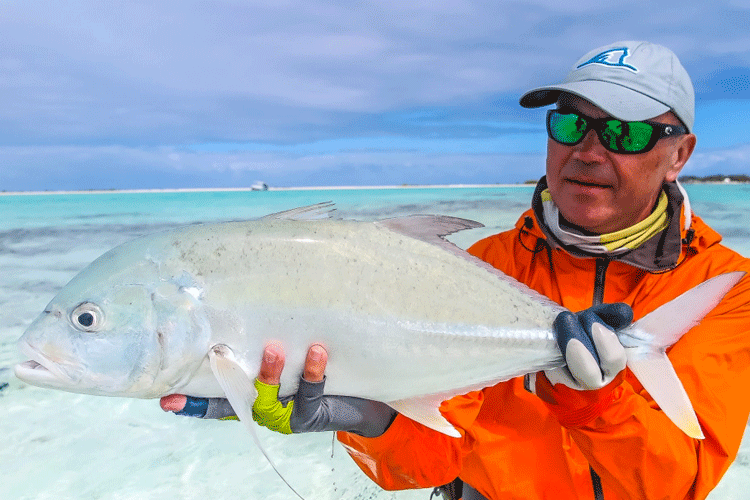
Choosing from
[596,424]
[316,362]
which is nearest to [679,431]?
[596,424]

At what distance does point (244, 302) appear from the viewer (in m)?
1.36

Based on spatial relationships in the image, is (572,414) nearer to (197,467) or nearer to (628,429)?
(628,429)

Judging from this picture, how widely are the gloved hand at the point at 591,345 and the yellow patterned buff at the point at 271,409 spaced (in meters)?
0.78

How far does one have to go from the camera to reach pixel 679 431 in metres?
1.49

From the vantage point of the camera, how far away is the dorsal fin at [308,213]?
1496 mm

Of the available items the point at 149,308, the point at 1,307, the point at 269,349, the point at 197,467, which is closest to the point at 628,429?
the point at 269,349

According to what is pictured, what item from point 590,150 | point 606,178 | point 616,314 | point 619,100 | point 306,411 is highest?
point 619,100

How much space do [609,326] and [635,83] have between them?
0.96 meters

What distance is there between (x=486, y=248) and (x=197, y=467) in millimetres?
2698

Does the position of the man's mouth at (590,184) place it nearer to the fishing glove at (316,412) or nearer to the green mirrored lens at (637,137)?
the green mirrored lens at (637,137)

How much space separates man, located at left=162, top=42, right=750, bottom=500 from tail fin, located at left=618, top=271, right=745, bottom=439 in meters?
0.07

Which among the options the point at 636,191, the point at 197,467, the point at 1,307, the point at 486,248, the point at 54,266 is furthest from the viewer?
the point at 54,266

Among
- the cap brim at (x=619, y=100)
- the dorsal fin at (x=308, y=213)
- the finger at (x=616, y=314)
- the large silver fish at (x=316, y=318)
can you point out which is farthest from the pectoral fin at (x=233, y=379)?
the cap brim at (x=619, y=100)

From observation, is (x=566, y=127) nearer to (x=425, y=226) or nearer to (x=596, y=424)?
(x=425, y=226)
